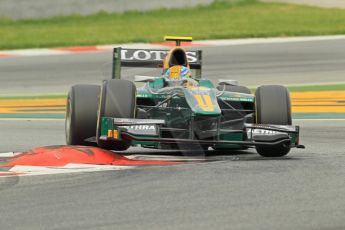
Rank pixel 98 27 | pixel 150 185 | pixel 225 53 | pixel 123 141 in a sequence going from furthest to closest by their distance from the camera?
pixel 98 27
pixel 225 53
pixel 123 141
pixel 150 185

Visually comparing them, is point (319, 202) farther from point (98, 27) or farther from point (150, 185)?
point (98, 27)

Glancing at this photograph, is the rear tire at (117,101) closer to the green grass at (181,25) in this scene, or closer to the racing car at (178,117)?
the racing car at (178,117)

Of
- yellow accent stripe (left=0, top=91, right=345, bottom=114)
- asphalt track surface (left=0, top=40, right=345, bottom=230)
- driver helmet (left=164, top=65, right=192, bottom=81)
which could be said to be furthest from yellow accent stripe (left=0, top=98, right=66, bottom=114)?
driver helmet (left=164, top=65, right=192, bottom=81)

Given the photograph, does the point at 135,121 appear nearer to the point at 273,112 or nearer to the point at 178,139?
the point at 178,139

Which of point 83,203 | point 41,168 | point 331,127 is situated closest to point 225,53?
point 331,127

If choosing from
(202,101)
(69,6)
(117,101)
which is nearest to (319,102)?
(202,101)

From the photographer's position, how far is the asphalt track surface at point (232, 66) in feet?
68.8

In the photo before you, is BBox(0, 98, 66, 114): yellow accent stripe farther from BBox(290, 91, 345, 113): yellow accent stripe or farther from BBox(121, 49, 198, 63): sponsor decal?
BBox(121, 49, 198, 63): sponsor decal

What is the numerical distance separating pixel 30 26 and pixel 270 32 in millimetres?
6942

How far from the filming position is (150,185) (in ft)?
28.5

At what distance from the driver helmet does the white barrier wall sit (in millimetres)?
18884

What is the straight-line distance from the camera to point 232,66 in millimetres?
22688

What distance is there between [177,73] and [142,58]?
1.22 metres

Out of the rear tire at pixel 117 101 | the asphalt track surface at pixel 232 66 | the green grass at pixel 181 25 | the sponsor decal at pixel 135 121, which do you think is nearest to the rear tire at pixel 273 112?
the sponsor decal at pixel 135 121
